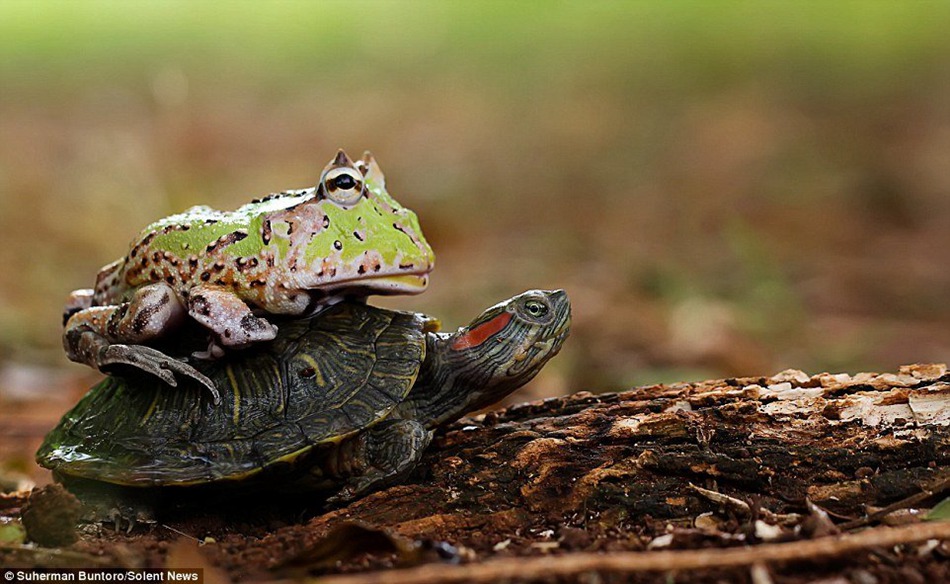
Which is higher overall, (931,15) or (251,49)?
(251,49)

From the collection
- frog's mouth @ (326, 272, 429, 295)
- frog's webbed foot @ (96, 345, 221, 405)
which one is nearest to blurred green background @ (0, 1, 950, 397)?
frog's mouth @ (326, 272, 429, 295)

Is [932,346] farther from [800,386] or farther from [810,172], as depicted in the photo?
[810,172]

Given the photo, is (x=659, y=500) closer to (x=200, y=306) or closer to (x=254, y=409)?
(x=254, y=409)

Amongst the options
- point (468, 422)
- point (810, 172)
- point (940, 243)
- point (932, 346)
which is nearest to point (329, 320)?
point (468, 422)

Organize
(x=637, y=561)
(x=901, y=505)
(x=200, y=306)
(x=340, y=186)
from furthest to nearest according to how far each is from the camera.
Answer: (x=340, y=186), (x=200, y=306), (x=901, y=505), (x=637, y=561)

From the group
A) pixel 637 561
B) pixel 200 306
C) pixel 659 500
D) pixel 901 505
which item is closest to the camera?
pixel 637 561

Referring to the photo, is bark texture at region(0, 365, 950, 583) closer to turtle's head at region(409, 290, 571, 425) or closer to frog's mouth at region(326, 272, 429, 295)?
turtle's head at region(409, 290, 571, 425)

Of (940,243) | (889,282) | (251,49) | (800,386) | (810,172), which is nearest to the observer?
(800,386)

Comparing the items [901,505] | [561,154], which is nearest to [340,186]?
[901,505]
